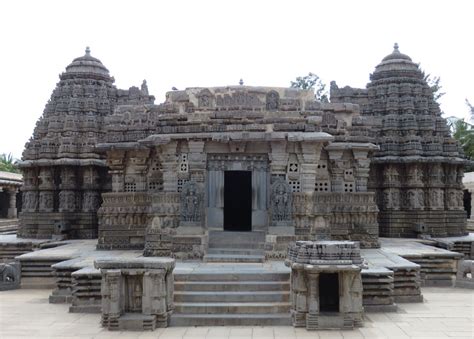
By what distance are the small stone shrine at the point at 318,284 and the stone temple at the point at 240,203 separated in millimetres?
25

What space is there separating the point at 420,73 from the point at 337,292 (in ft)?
45.1

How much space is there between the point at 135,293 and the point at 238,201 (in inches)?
306

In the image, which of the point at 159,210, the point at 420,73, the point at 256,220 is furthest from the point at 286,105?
the point at 420,73

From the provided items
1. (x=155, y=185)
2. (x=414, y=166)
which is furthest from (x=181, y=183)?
(x=414, y=166)

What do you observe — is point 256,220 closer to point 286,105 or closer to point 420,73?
point 286,105

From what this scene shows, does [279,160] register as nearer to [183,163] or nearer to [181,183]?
[183,163]

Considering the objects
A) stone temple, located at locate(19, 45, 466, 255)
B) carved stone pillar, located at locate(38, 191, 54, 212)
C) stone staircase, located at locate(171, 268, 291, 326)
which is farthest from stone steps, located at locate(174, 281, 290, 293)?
carved stone pillar, located at locate(38, 191, 54, 212)

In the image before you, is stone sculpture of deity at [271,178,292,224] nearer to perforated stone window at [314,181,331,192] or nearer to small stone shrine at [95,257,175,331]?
perforated stone window at [314,181,331,192]

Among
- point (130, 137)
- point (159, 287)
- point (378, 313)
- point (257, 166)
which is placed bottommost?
point (378, 313)

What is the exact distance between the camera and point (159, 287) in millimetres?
9289

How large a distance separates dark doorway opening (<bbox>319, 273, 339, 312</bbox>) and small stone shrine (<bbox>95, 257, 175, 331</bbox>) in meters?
2.90

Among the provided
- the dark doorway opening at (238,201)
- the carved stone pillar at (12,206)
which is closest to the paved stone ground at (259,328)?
the dark doorway opening at (238,201)

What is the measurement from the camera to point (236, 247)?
13.4 metres

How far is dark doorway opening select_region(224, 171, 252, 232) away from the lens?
16.8 m
